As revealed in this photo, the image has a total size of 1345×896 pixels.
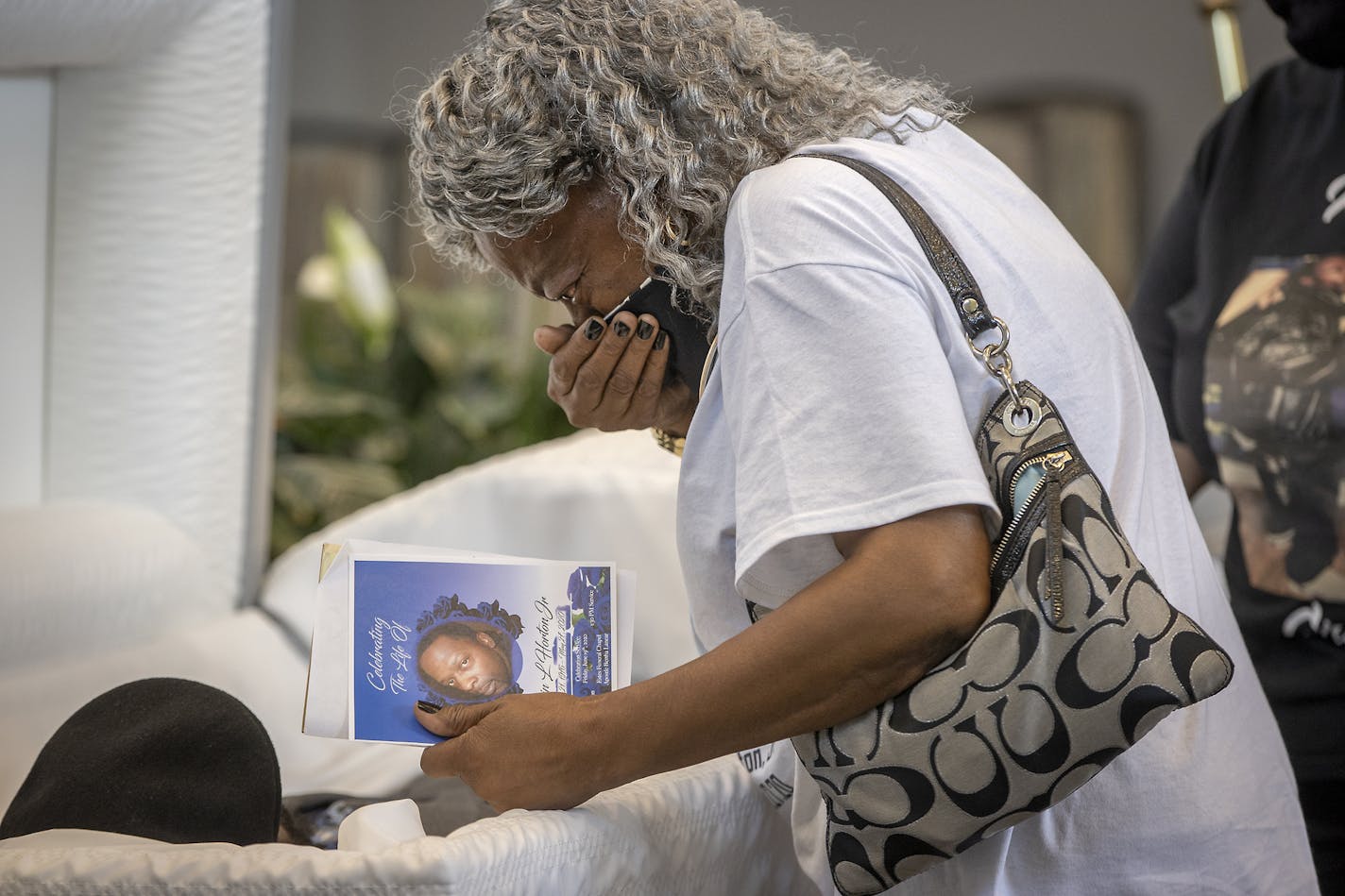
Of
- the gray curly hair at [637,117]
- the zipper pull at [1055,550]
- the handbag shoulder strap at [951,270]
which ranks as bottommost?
the zipper pull at [1055,550]

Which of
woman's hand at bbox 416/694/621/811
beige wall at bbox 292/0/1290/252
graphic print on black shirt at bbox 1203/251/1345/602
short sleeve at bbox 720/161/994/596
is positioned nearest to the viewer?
short sleeve at bbox 720/161/994/596

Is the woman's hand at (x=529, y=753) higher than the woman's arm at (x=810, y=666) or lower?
lower

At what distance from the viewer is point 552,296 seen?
1.00 meters

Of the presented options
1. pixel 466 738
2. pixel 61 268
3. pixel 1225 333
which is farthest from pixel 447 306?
pixel 466 738

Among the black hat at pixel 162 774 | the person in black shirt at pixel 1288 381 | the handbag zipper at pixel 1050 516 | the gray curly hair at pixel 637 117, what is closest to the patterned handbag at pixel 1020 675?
the handbag zipper at pixel 1050 516

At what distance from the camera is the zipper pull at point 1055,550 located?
2.39 ft

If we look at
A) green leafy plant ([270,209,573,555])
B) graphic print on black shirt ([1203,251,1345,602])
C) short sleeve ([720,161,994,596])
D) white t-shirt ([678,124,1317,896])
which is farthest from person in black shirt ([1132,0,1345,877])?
A: green leafy plant ([270,209,573,555])

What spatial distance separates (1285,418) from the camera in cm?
129

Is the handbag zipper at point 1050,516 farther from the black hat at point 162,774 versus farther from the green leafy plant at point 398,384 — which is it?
the green leafy plant at point 398,384

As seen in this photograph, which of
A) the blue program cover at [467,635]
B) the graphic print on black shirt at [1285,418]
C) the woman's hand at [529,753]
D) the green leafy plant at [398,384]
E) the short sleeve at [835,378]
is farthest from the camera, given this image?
the green leafy plant at [398,384]

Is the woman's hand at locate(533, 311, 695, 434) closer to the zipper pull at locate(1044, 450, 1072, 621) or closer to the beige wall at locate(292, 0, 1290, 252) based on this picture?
the zipper pull at locate(1044, 450, 1072, 621)

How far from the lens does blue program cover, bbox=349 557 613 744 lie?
969 mm

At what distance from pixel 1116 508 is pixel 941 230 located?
0.74 ft

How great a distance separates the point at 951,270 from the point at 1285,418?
27.4 inches
